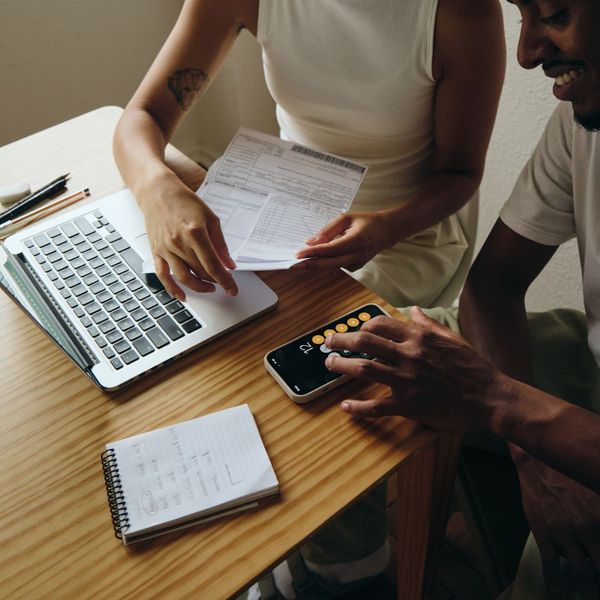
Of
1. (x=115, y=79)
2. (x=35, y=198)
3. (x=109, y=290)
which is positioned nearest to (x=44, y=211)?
(x=35, y=198)

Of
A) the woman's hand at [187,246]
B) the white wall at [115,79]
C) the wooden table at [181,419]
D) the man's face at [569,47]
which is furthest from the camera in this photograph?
the white wall at [115,79]

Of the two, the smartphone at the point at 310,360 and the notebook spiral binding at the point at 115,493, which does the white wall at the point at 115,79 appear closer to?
the smartphone at the point at 310,360

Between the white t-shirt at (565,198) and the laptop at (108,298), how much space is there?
41 cm

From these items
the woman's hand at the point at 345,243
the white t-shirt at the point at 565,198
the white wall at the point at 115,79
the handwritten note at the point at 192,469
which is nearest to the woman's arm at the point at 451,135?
the woman's hand at the point at 345,243

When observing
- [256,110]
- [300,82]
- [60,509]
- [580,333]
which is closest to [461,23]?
[300,82]

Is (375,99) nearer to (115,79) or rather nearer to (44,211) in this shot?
(44,211)

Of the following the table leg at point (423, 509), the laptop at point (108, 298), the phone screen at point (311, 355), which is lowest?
the table leg at point (423, 509)

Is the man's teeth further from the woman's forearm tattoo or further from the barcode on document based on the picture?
the woman's forearm tattoo

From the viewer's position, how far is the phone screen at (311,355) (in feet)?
2.27

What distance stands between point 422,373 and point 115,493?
0.34 metres

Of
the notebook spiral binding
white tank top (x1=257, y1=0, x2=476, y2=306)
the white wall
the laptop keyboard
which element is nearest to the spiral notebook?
the notebook spiral binding

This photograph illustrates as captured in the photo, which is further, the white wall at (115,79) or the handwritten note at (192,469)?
the white wall at (115,79)

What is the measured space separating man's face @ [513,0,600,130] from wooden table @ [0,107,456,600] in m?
0.35

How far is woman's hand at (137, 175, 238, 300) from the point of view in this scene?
0.78 meters
